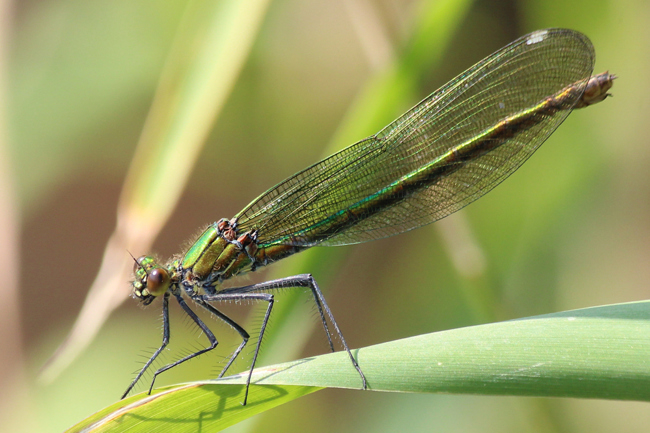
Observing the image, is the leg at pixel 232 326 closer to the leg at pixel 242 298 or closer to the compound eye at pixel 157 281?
the leg at pixel 242 298

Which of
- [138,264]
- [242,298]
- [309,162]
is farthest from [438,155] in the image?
[309,162]

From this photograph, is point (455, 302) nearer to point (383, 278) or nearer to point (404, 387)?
point (383, 278)

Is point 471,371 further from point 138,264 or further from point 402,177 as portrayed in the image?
point 138,264

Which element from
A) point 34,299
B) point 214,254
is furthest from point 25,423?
point 214,254

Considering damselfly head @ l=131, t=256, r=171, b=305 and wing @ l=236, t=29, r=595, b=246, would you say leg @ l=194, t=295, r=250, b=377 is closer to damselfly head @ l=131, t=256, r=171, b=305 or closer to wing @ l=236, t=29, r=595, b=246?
damselfly head @ l=131, t=256, r=171, b=305

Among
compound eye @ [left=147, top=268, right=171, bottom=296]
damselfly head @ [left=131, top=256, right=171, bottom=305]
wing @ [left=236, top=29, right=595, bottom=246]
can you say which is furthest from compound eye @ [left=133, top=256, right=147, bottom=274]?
wing @ [left=236, top=29, right=595, bottom=246]

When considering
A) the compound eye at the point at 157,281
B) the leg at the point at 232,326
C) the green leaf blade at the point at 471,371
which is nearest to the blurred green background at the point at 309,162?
the leg at the point at 232,326
